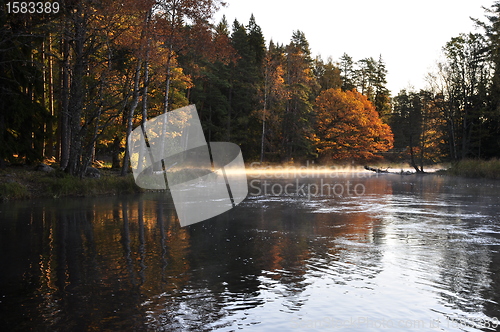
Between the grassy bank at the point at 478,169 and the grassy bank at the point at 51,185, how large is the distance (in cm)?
3010

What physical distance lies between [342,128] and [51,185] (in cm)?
5057

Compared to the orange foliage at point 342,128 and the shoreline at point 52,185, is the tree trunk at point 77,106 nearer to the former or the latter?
the shoreline at point 52,185

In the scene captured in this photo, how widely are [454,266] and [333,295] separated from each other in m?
3.29

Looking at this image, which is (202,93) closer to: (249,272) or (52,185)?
(52,185)

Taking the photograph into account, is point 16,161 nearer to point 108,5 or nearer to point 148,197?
point 148,197

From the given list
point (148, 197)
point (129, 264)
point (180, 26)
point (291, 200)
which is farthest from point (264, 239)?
point (180, 26)

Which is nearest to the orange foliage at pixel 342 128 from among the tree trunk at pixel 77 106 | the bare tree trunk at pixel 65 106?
the bare tree trunk at pixel 65 106

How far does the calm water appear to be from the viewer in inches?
258

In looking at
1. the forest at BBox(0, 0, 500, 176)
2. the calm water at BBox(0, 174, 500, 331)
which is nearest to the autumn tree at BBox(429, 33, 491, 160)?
the forest at BBox(0, 0, 500, 176)

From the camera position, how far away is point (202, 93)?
189ft

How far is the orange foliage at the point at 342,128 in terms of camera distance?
2635 inches

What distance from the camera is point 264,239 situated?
40.6ft

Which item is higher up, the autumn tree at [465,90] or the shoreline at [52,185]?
the autumn tree at [465,90]

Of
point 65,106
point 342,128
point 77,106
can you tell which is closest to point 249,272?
point 77,106
